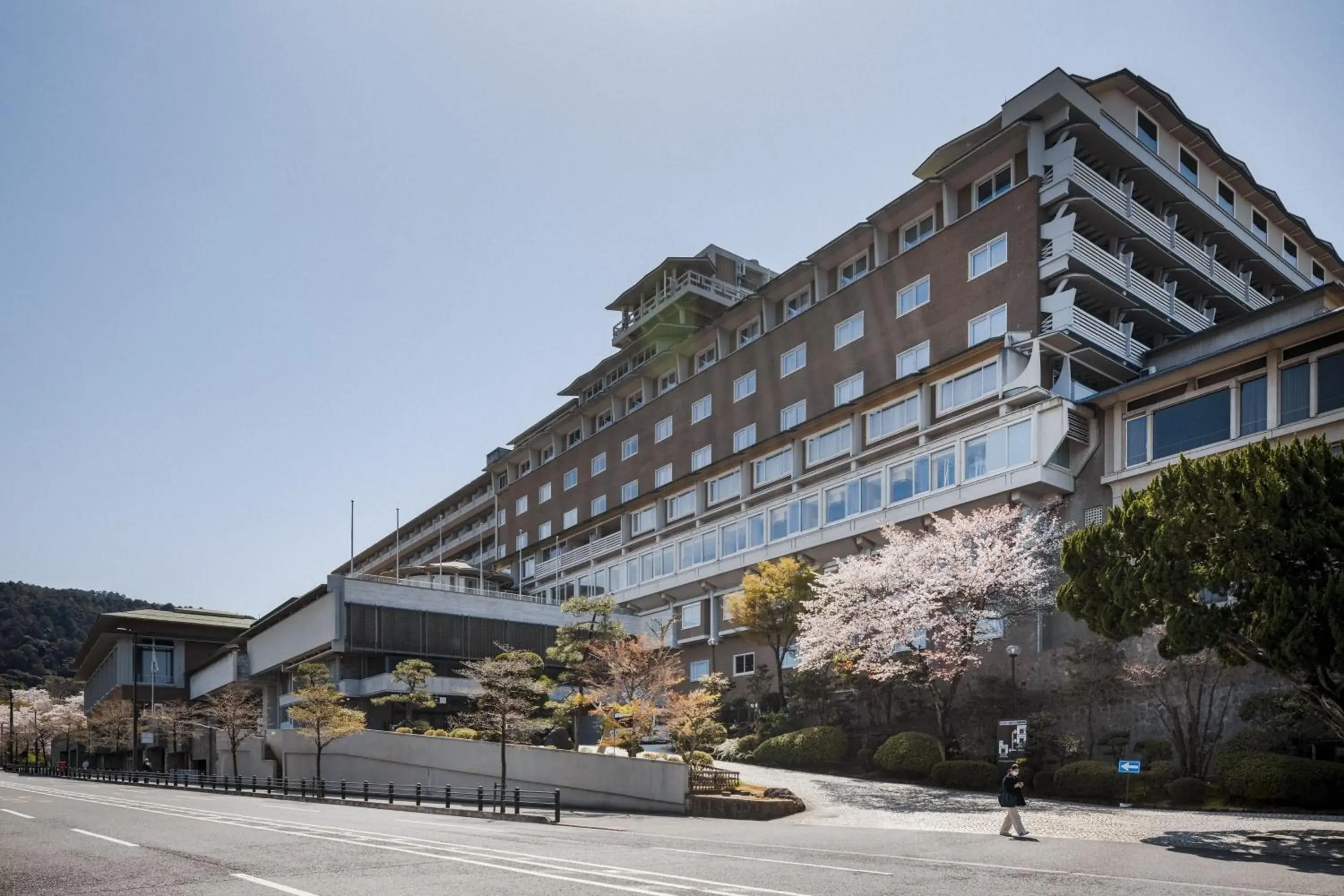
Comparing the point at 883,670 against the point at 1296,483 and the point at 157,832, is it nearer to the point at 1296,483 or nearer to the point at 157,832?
the point at 1296,483

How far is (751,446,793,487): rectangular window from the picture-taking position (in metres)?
52.7

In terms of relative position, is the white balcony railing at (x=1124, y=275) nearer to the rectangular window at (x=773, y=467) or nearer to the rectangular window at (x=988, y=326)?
the rectangular window at (x=988, y=326)

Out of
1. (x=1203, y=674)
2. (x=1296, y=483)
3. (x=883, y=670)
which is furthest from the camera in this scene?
(x=883, y=670)

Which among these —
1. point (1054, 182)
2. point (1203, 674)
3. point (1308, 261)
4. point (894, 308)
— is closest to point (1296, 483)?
point (1203, 674)

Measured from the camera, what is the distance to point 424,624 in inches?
2335

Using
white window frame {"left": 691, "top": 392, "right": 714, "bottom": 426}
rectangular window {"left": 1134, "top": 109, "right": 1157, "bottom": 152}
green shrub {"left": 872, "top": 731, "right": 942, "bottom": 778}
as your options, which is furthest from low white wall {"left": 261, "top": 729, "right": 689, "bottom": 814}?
rectangular window {"left": 1134, "top": 109, "right": 1157, "bottom": 152}

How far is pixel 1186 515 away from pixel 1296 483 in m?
2.06

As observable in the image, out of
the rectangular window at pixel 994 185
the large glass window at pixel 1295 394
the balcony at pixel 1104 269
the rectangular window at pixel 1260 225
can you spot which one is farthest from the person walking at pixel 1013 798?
the rectangular window at pixel 1260 225

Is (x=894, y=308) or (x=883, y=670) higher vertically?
(x=894, y=308)

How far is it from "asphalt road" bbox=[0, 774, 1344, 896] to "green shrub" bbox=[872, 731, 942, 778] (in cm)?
873

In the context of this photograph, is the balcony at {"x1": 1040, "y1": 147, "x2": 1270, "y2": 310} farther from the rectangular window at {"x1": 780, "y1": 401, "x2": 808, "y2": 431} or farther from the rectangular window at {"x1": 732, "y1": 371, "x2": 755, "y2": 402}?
the rectangular window at {"x1": 732, "y1": 371, "x2": 755, "y2": 402}

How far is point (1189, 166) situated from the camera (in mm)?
47688

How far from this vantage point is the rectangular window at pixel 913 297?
152 feet

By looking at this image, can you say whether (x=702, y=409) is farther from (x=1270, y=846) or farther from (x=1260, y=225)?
(x=1270, y=846)
